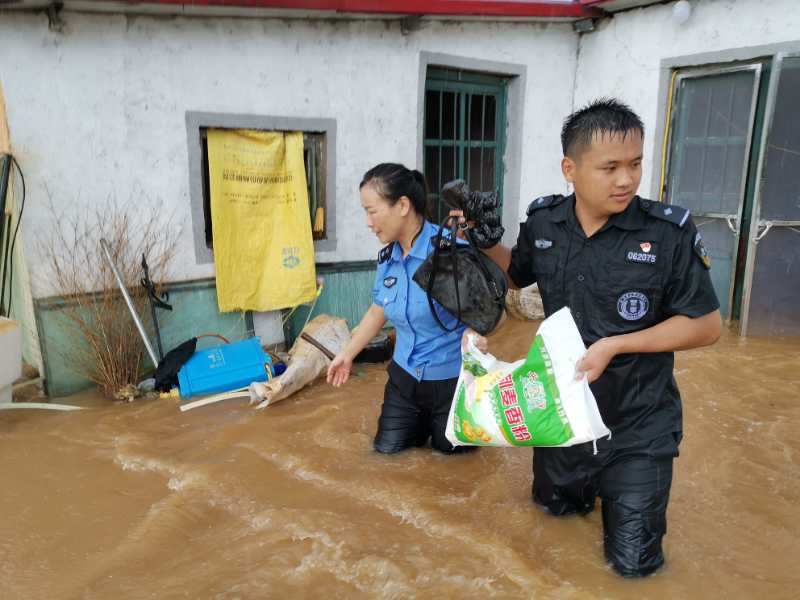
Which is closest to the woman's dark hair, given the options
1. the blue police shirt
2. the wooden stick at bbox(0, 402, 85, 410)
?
the blue police shirt

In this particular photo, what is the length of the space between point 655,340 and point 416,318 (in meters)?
1.39

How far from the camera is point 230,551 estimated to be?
288 centimetres

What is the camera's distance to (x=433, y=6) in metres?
5.71

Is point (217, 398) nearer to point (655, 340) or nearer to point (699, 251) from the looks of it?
point (655, 340)

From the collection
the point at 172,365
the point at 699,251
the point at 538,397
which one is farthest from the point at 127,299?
the point at 699,251

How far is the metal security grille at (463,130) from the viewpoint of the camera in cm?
668

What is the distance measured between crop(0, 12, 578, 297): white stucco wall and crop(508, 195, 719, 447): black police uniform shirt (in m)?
3.48

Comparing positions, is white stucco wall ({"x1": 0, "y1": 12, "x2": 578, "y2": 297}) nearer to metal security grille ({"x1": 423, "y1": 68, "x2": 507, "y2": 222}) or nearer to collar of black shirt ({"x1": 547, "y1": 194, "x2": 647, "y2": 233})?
metal security grille ({"x1": 423, "y1": 68, "x2": 507, "y2": 222})

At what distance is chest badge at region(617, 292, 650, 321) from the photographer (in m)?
2.34

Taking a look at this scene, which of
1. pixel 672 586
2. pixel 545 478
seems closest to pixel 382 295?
pixel 545 478

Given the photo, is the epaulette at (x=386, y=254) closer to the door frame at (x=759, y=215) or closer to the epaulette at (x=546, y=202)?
the epaulette at (x=546, y=202)

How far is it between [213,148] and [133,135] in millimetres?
616

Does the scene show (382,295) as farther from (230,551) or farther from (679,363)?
(679,363)

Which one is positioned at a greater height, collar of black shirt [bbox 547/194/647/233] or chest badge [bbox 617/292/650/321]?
collar of black shirt [bbox 547/194/647/233]
